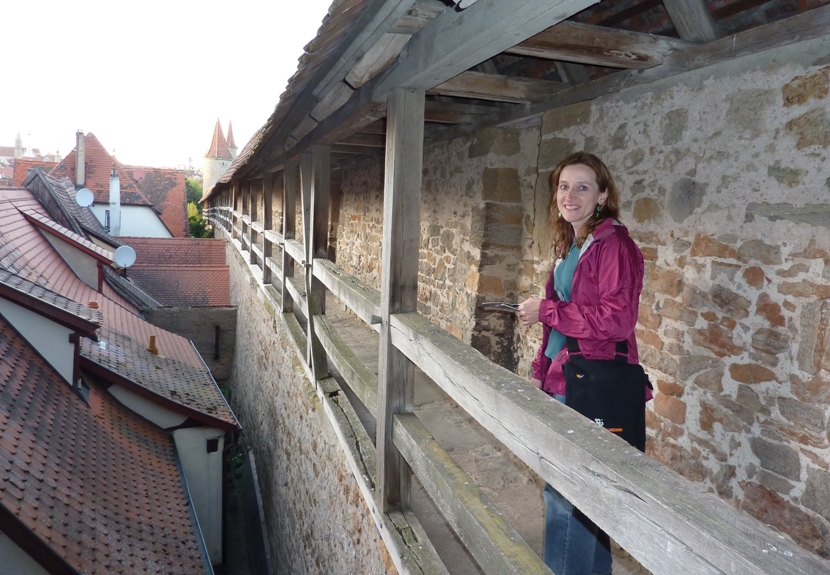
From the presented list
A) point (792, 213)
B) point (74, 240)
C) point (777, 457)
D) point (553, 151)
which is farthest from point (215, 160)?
point (777, 457)

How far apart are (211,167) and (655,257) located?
1800 inches

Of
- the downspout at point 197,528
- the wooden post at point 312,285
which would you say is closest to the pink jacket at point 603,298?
the wooden post at point 312,285

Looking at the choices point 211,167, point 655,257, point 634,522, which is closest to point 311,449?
point 655,257

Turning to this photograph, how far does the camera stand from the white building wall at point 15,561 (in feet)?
12.4

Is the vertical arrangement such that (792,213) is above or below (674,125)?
below

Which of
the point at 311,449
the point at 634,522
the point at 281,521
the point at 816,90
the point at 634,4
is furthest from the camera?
the point at 281,521

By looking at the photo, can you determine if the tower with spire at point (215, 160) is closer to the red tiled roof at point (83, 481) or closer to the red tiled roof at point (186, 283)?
the red tiled roof at point (186, 283)

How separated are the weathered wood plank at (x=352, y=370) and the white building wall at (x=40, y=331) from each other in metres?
3.80

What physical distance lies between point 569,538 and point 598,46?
183cm

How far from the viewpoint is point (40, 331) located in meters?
6.06

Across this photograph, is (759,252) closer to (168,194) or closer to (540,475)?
(540,475)

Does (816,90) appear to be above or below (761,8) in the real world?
below

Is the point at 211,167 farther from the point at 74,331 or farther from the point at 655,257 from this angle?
the point at 655,257

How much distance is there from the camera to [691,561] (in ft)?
3.23
